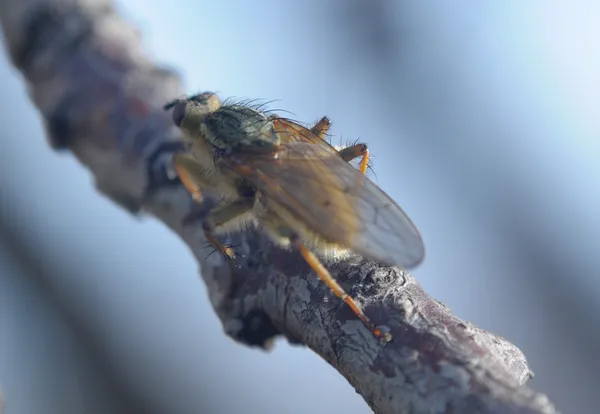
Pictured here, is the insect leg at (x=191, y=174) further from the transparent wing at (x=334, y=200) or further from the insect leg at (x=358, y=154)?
the insect leg at (x=358, y=154)

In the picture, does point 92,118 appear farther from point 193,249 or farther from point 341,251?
point 341,251

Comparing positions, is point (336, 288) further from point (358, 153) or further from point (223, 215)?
point (358, 153)

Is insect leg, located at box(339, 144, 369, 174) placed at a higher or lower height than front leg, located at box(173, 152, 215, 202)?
higher

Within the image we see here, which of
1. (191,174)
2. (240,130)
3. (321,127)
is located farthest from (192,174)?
(321,127)

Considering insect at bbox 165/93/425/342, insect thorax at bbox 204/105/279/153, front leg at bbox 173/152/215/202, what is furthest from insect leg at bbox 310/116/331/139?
front leg at bbox 173/152/215/202

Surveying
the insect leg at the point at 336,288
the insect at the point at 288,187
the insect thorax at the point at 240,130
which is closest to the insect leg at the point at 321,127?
the insect at the point at 288,187

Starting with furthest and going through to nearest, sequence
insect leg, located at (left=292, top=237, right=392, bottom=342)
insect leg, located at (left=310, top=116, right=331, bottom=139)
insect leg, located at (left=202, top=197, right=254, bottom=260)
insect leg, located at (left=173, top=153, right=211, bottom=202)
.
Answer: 1. insect leg, located at (left=310, top=116, right=331, bottom=139)
2. insect leg, located at (left=173, top=153, right=211, bottom=202)
3. insect leg, located at (left=202, top=197, right=254, bottom=260)
4. insect leg, located at (left=292, top=237, right=392, bottom=342)

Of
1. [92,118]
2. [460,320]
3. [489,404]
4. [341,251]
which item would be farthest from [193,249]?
[489,404]

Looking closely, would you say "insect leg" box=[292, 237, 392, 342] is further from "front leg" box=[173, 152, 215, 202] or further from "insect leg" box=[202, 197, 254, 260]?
"front leg" box=[173, 152, 215, 202]
